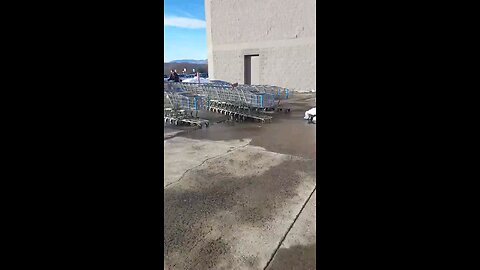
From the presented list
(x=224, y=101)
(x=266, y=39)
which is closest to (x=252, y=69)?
(x=266, y=39)

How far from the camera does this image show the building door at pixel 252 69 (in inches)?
719

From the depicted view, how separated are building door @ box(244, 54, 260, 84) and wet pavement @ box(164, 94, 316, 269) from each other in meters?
12.3

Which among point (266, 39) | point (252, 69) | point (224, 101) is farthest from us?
point (252, 69)

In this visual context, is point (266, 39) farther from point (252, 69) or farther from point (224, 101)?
point (224, 101)

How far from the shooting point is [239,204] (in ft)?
11.1

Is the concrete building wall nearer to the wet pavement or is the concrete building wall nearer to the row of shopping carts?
the row of shopping carts

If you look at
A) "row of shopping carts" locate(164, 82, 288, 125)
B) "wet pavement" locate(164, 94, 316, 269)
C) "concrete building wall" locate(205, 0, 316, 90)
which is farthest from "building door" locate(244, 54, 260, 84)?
"wet pavement" locate(164, 94, 316, 269)

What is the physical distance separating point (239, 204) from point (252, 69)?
52.0 ft
